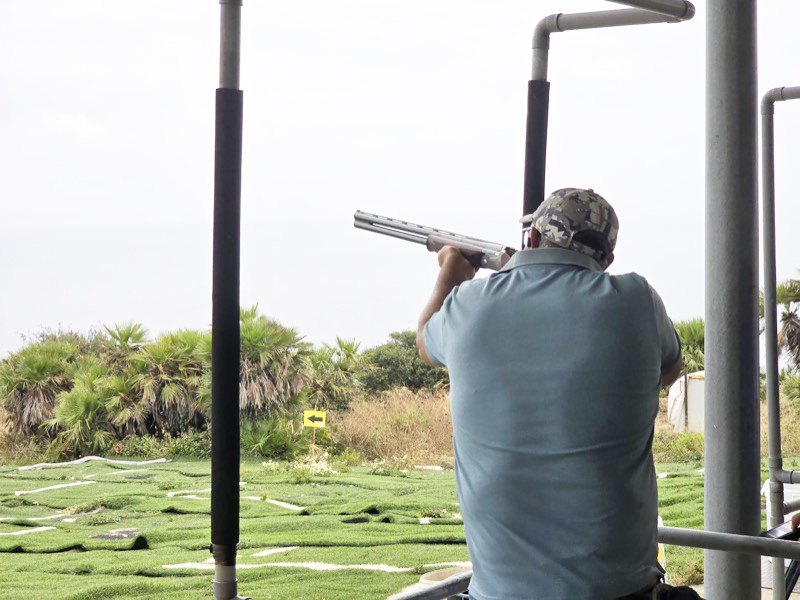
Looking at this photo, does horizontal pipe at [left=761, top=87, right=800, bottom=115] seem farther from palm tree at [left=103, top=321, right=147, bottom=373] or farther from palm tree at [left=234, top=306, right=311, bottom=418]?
palm tree at [left=103, top=321, right=147, bottom=373]

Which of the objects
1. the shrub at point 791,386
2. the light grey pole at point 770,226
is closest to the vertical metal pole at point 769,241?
the light grey pole at point 770,226

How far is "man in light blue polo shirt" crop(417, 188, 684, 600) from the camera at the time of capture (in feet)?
2.78

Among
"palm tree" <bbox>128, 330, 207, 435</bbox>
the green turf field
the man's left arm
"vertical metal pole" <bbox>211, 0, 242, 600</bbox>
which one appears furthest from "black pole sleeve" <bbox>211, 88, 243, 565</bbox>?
"palm tree" <bbox>128, 330, 207, 435</bbox>

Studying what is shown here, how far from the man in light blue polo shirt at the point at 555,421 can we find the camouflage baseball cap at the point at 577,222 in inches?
0.8

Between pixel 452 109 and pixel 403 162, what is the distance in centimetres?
156

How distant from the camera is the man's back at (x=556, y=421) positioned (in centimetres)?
85

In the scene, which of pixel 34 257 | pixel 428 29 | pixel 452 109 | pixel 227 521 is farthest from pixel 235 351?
pixel 428 29

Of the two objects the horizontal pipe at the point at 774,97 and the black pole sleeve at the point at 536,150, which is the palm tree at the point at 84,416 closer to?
the horizontal pipe at the point at 774,97

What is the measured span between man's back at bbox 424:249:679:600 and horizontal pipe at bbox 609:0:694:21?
0.51 meters

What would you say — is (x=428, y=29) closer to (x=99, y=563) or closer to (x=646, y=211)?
(x=646, y=211)

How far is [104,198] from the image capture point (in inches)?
746

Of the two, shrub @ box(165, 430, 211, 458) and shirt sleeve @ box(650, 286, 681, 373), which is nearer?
shirt sleeve @ box(650, 286, 681, 373)

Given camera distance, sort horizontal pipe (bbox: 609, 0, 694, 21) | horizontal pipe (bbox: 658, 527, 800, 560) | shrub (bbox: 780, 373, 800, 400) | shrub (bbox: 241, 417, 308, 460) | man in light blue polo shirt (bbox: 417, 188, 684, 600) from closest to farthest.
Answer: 1. man in light blue polo shirt (bbox: 417, 188, 684, 600)
2. horizontal pipe (bbox: 658, 527, 800, 560)
3. horizontal pipe (bbox: 609, 0, 694, 21)
4. shrub (bbox: 780, 373, 800, 400)
5. shrub (bbox: 241, 417, 308, 460)

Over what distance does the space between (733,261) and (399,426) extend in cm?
897
